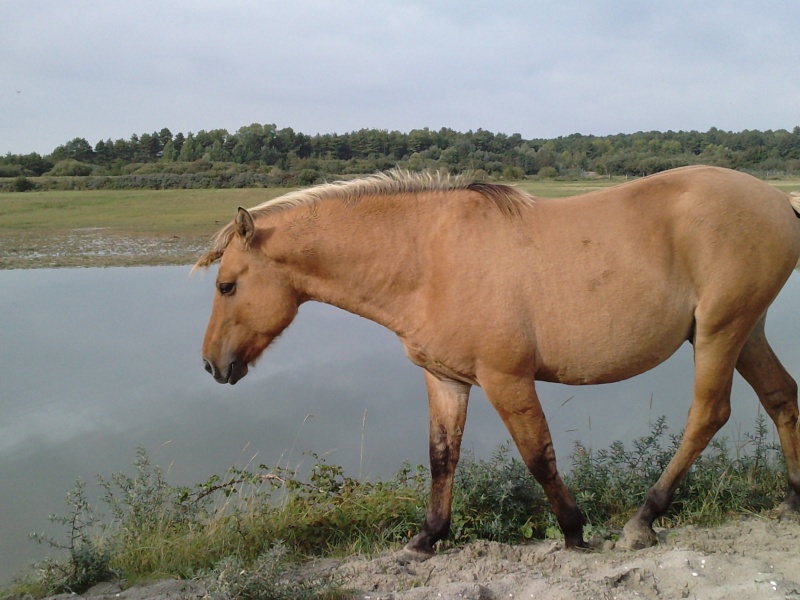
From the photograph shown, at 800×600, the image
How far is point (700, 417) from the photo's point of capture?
3285 mm

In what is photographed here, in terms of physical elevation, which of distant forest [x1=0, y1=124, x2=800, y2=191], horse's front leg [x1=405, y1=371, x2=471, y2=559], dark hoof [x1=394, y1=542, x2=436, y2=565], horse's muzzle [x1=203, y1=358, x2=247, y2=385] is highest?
distant forest [x1=0, y1=124, x2=800, y2=191]

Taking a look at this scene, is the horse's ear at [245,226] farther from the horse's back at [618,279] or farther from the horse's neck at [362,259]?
the horse's back at [618,279]

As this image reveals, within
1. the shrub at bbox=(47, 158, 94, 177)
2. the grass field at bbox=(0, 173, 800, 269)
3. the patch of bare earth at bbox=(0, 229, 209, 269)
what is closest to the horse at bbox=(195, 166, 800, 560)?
the grass field at bbox=(0, 173, 800, 269)

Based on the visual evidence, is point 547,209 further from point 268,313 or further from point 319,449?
point 319,449

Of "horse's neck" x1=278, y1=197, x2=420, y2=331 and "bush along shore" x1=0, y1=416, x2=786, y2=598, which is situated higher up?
"horse's neck" x1=278, y1=197, x2=420, y2=331

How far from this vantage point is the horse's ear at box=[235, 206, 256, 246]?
10.5 ft

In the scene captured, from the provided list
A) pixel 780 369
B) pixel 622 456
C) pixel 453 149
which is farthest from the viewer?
pixel 453 149

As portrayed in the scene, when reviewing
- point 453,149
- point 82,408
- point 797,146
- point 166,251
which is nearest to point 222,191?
point 166,251

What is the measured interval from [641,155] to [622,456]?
11.3 m

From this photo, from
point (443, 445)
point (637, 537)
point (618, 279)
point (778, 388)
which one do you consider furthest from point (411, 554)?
point (778, 388)

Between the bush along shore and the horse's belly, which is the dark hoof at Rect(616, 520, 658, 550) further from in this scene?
the horse's belly

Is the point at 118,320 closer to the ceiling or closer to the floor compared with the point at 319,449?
closer to the ceiling

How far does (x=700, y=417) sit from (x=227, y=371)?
102 inches

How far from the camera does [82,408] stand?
6.32 m
